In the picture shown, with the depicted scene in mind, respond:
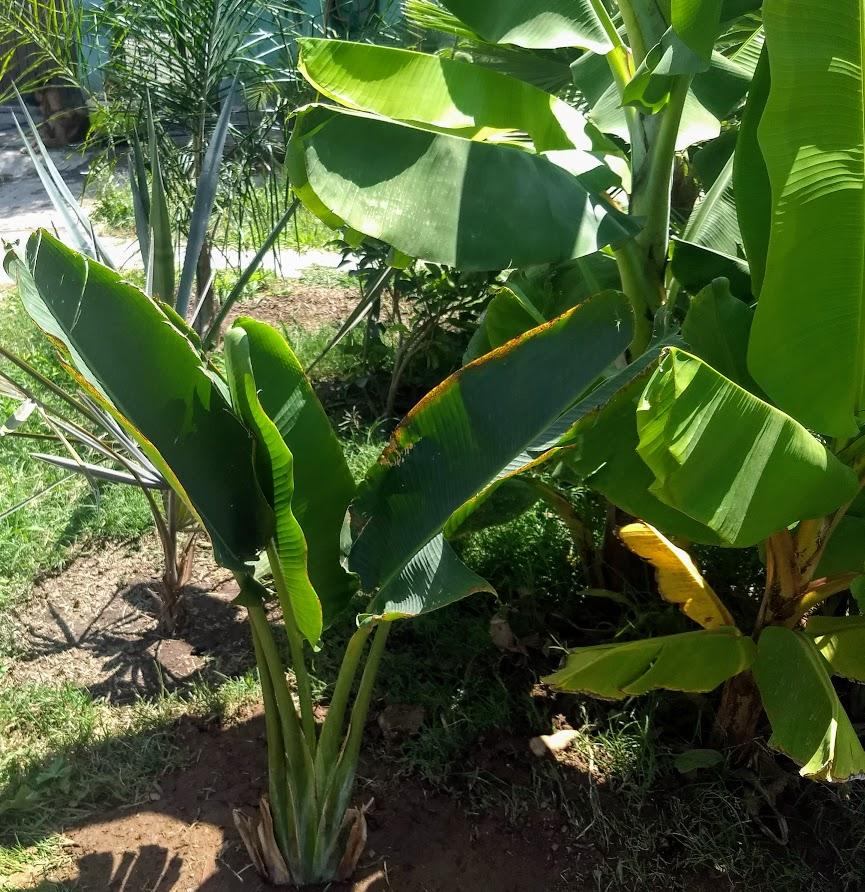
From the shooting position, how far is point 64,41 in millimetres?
3586

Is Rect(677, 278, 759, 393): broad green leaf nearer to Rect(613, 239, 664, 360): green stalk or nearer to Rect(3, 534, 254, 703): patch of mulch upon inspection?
Rect(613, 239, 664, 360): green stalk

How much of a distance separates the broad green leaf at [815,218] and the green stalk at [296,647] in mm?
1056

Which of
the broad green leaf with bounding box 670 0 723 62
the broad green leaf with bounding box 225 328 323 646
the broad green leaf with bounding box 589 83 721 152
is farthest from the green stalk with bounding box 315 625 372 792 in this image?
→ the broad green leaf with bounding box 589 83 721 152

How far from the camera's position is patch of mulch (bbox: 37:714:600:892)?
7.24 ft

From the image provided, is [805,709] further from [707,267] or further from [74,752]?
[74,752]

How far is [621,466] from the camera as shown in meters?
1.96

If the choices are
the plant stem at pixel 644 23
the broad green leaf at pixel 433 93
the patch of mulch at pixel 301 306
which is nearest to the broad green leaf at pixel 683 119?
the plant stem at pixel 644 23

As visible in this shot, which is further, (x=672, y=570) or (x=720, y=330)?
(x=672, y=570)

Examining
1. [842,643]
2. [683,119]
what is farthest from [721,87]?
[842,643]

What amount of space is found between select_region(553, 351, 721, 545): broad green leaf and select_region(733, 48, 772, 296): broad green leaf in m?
0.40

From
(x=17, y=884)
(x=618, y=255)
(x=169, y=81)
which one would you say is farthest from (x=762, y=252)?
(x=169, y=81)

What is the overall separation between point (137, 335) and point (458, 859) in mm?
1593

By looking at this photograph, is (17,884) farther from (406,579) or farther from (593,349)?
(593,349)

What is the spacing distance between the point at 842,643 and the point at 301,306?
4.11 meters
